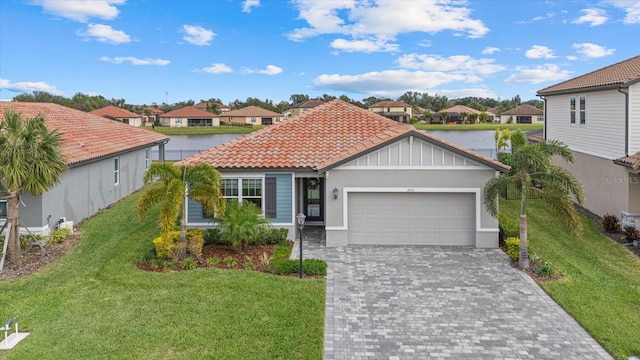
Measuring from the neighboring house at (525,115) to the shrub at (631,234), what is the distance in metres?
72.0

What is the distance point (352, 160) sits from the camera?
49.3 ft

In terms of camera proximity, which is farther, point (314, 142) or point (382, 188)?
point (314, 142)

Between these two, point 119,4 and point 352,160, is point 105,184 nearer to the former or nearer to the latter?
point 119,4

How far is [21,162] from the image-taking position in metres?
13.1

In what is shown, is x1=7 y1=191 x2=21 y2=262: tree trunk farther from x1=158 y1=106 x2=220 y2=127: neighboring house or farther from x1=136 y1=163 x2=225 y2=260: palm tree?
x1=158 y1=106 x2=220 y2=127: neighboring house

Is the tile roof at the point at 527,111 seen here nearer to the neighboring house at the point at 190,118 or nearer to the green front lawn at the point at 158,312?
the neighboring house at the point at 190,118

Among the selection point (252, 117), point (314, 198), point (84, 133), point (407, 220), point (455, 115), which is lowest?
point (407, 220)

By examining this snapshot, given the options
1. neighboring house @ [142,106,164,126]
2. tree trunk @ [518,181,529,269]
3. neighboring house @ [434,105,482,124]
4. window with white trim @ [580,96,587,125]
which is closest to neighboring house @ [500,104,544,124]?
neighboring house @ [434,105,482,124]

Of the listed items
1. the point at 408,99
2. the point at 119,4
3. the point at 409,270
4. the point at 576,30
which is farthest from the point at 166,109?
the point at 409,270

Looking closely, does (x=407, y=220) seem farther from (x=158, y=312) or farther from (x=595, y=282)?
(x=158, y=312)

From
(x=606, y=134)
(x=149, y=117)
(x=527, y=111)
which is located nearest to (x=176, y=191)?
(x=606, y=134)

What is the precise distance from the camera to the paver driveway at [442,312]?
8.43 metres

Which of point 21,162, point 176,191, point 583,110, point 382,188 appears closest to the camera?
point 176,191

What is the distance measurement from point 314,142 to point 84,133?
11297 millimetres
